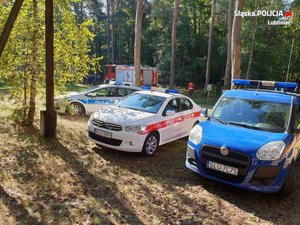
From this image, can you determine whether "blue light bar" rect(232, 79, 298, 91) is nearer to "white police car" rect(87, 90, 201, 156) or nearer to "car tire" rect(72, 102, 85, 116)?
"white police car" rect(87, 90, 201, 156)

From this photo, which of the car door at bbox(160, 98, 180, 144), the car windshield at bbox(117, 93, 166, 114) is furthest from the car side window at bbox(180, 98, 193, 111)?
the car windshield at bbox(117, 93, 166, 114)

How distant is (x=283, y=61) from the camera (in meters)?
28.8

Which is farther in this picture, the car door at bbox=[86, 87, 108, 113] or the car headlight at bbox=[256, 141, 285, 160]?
the car door at bbox=[86, 87, 108, 113]

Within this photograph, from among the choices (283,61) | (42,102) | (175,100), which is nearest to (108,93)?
(42,102)

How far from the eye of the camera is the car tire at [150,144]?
7.14m

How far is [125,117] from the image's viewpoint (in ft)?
23.4

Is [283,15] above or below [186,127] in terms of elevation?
above

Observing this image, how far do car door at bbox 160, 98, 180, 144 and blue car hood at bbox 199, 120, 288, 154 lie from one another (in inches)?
77.0

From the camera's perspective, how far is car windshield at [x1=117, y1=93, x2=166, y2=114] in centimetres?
775

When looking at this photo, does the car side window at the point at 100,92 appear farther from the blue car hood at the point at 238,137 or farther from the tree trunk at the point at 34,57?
the blue car hood at the point at 238,137

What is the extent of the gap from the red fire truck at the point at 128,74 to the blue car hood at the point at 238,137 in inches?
1031

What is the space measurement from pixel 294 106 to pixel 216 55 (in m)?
29.1

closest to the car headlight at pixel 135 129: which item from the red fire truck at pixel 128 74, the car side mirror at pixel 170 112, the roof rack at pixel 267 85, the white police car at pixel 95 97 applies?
the car side mirror at pixel 170 112

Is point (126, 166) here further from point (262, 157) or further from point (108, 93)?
point (108, 93)
